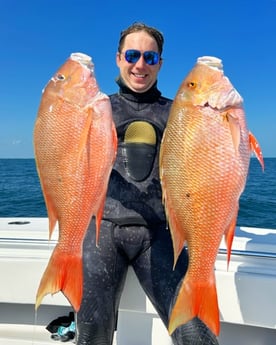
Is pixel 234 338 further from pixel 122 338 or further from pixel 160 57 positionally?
pixel 160 57

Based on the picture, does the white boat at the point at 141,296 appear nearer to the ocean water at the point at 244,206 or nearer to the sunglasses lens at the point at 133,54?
the sunglasses lens at the point at 133,54

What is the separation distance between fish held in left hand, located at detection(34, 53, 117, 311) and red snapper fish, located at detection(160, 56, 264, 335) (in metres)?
0.33

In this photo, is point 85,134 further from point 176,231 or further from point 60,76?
point 176,231

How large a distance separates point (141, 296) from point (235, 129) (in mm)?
1445

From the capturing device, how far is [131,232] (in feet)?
7.90

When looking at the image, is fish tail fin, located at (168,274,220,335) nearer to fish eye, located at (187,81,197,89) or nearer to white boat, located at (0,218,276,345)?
white boat, located at (0,218,276,345)

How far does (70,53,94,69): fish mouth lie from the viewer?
194 centimetres

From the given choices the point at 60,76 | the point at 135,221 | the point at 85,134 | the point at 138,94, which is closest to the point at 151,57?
the point at 138,94

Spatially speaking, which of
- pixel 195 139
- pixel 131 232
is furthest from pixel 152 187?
pixel 195 139

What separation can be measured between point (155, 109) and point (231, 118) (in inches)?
38.4

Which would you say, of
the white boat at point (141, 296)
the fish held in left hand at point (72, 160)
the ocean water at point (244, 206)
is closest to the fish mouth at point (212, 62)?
the fish held in left hand at point (72, 160)

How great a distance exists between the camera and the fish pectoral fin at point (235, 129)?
1.76 meters

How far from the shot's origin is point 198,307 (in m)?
1.81

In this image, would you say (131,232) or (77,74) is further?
(131,232)
